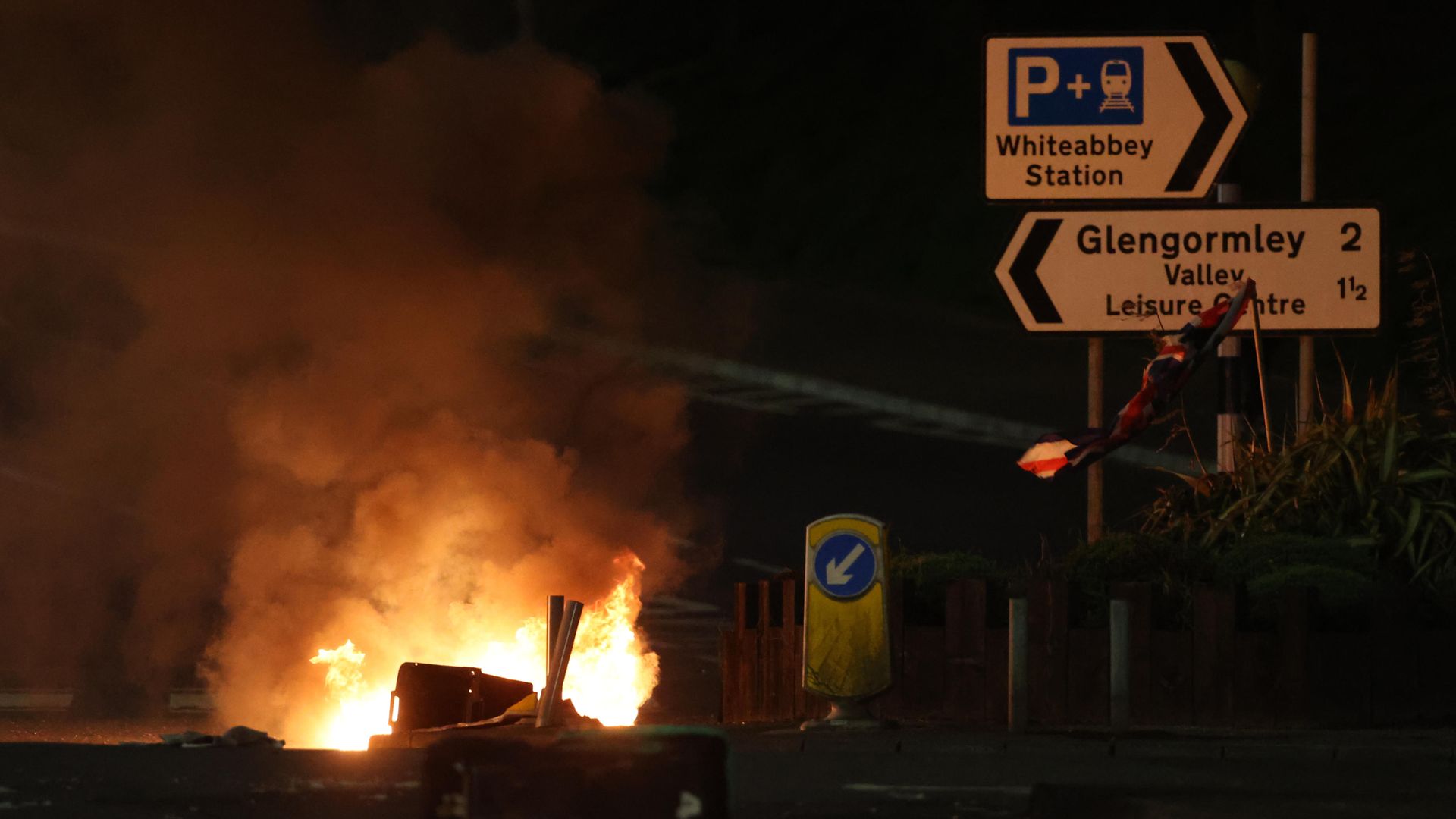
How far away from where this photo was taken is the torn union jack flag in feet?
40.2

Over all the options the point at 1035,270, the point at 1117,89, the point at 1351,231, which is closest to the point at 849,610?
the point at 1035,270

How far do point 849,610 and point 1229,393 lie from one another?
15.2ft

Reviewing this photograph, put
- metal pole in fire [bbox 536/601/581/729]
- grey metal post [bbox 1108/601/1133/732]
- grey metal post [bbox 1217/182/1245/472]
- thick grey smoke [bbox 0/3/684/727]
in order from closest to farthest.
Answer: grey metal post [bbox 1108/601/1133/732] → metal pole in fire [bbox 536/601/581/729] → grey metal post [bbox 1217/182/1245/472] → thick grey smoke [bbox 0/3/684/727]

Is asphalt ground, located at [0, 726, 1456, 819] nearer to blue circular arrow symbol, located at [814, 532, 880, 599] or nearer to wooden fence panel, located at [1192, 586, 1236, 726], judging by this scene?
wooden fence panel, located at [1192, 586, 1236, 726]

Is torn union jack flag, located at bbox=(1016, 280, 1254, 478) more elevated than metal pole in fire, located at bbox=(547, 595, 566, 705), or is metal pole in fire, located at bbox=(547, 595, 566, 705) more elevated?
torn union jack flag, located at bbox=(1016, 280, 1254, 478)

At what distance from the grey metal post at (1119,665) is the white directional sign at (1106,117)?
367cm

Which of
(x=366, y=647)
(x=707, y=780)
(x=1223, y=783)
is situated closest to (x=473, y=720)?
(x=366, y=647)

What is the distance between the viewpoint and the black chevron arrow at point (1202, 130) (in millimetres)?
13492

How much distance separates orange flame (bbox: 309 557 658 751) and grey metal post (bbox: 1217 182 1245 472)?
438 cm

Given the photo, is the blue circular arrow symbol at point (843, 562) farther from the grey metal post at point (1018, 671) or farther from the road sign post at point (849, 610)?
the grey metal post at point (1018, 671)

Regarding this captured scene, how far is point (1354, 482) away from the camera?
1260cm

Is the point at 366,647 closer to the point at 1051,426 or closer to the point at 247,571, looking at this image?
the point at 247,571

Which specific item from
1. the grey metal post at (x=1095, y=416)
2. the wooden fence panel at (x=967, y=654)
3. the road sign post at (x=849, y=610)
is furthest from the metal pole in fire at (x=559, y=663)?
the grey metal post at (x=1095, y=416)

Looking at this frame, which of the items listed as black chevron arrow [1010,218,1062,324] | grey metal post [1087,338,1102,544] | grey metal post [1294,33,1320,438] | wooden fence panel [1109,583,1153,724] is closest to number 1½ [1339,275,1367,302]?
grey metal post [1294,33,1320,438]
